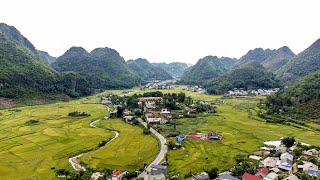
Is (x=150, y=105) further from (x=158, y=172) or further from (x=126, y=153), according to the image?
(x=158, y=172)

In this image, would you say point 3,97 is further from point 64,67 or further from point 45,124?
point 64,67

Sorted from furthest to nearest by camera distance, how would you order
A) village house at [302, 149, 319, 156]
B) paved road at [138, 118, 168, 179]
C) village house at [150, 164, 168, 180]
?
village house at [302, 149, 319, 156] → paved road at [138, 118, 168, 179] → village house at [150, 164, 168, 180]

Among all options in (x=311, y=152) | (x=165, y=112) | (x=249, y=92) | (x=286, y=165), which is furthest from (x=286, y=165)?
(x=249, y=92)

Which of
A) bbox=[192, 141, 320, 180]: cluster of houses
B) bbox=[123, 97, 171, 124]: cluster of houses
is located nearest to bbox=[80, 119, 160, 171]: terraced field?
bbox=[123, 97, 171, 124]: cluster of houses

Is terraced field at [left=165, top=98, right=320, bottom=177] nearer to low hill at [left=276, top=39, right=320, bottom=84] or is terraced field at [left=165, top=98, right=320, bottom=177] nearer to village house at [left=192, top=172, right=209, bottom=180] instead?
village house at [left=192, top=172, right=209, bottom=180]

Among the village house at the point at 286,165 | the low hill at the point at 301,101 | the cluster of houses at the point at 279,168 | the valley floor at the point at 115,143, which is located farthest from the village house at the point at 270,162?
the low hill at the point at 301,101
